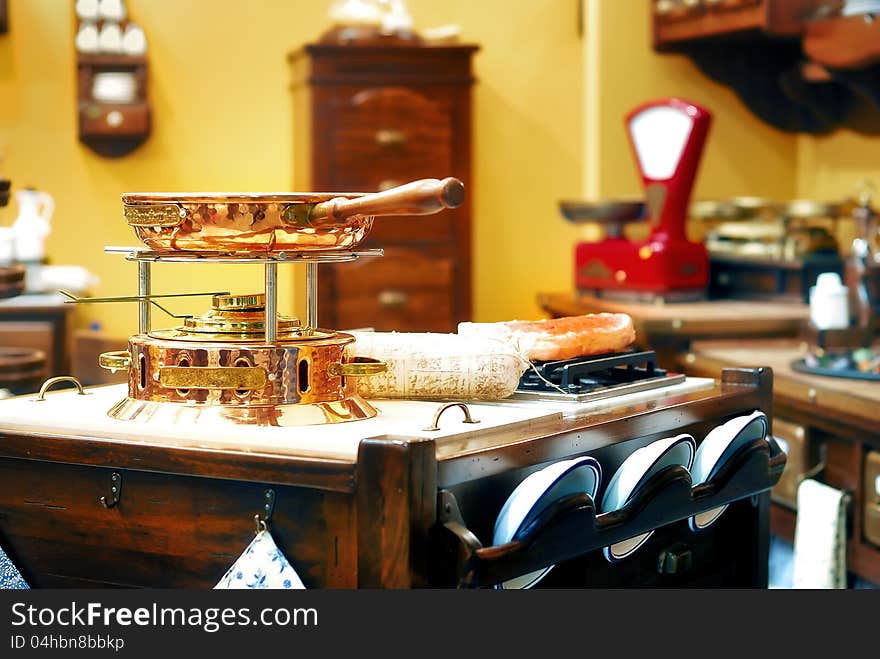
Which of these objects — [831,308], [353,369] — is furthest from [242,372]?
[831,308]

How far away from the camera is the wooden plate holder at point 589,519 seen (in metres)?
Result: 1.05

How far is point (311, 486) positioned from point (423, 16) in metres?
3.85

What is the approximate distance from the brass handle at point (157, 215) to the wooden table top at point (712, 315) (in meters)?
2.25

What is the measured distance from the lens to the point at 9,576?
4.02 feet

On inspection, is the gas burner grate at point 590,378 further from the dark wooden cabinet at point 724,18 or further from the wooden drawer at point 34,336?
the dark wooden cabinet at point 724,18

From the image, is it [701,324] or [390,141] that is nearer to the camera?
[701,324]

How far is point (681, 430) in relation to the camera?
1412mm

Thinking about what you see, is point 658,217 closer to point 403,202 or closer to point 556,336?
point 556,336

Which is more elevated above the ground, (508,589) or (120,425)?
(120,425)

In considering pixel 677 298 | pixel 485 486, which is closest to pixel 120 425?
pixel 485 486

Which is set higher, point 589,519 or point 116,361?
point 116,361

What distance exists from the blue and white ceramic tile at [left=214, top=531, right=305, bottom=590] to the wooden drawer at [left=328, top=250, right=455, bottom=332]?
307 cm

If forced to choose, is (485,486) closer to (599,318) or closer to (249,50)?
(599,318)

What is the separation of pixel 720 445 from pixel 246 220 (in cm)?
55
